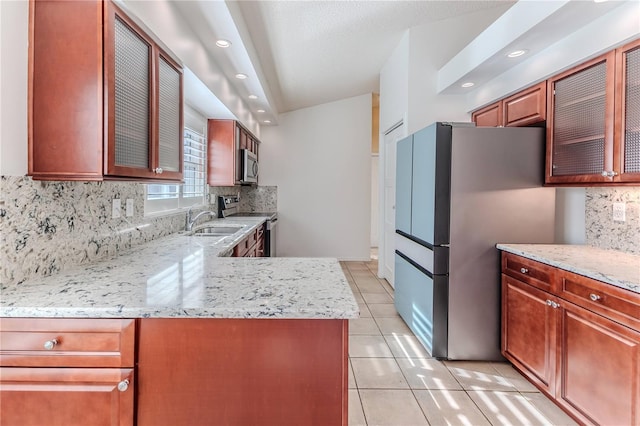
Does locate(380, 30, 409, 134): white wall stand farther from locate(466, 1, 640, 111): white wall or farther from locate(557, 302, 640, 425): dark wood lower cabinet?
locate(557, 302, 640, 425): dark wood lower cabinet

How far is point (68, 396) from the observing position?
1.11 metres

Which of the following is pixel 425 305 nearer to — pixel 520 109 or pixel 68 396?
pixel 520 109

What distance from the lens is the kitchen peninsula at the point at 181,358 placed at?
3.65 ft

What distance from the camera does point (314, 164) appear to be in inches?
244

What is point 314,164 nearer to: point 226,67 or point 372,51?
point 372,51

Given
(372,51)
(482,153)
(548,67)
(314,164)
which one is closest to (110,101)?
(482,153)

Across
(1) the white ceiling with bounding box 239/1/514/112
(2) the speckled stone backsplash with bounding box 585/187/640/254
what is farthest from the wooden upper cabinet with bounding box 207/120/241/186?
(2) the speckled stone backsplash with bounding box 585/187/640/254

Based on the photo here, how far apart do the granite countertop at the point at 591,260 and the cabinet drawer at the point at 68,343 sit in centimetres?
205

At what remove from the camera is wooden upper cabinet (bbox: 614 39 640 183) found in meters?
1.87

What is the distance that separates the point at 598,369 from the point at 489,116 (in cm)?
226

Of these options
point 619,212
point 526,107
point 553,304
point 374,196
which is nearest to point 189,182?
point 526,107

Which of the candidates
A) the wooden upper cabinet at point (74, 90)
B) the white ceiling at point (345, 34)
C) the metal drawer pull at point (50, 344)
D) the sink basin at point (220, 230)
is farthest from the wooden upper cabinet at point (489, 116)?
the metal drawer pull at point (50, 344)

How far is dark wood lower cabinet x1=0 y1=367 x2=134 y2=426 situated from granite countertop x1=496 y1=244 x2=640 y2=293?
2.07 m

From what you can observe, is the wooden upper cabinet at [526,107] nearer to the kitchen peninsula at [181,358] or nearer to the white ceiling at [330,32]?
the white ceiling at [330,32]
